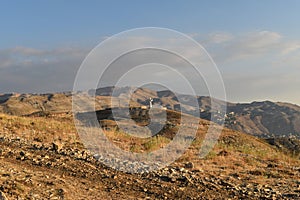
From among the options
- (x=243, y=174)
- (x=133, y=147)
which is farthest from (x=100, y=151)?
(x=243, y=174)

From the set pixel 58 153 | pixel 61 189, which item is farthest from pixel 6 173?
pixel 58 153

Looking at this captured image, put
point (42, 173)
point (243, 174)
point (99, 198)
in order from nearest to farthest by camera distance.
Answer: point (99, 198)
point (42, 173)
point (243, 174)

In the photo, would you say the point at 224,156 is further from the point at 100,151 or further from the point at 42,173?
the point at 42,173

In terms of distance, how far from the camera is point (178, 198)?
9453 mm

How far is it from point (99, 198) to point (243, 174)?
24.2ft

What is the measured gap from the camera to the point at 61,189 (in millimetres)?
8938

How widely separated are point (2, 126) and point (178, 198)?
14182mm

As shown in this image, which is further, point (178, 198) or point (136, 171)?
point (136, 171)

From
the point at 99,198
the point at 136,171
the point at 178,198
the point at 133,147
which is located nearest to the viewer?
the point at 99,198

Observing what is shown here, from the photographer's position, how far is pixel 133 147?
1827 centimetres

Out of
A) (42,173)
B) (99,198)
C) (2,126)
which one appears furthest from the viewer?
(2,126)

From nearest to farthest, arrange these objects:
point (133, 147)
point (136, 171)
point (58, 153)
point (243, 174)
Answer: point (136, 171) < point (58, 153) < point (243, 174) < point (133, 147)

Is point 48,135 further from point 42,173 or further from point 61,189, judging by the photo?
point 61,189

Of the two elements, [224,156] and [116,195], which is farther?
[224,156]
